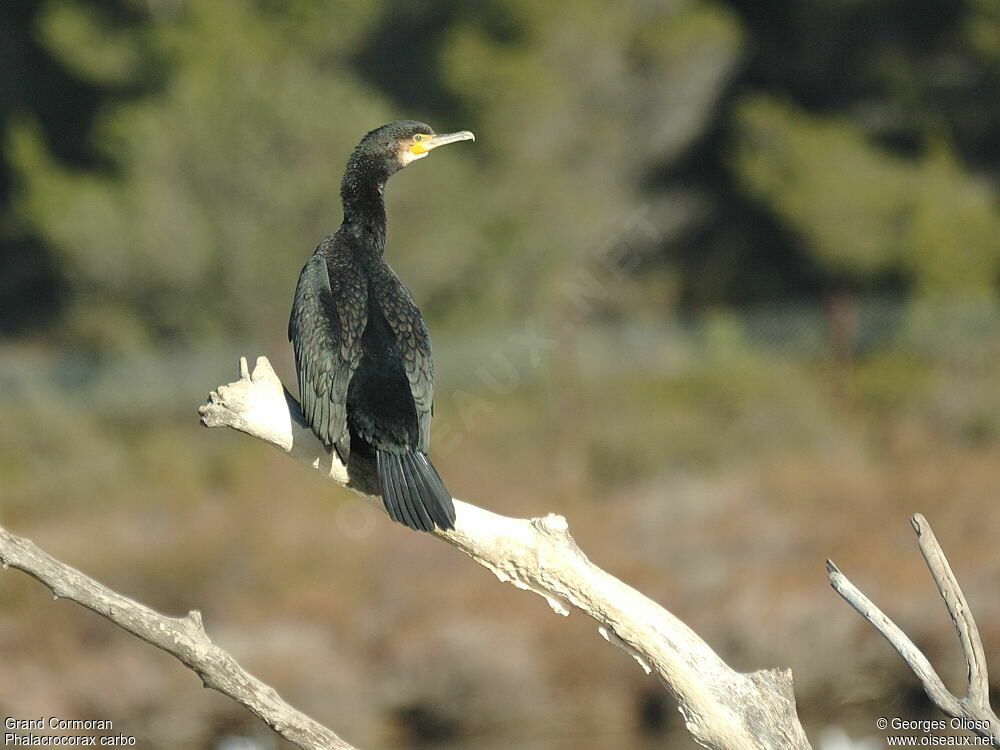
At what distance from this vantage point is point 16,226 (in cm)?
1927

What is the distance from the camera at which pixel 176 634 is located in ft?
9.56

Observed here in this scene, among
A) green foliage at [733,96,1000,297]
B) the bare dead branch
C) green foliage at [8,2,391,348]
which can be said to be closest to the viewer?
the bare dead branch

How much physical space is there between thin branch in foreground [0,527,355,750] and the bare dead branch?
572 mm

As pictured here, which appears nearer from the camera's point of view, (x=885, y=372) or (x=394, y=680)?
(x=394, y=680)

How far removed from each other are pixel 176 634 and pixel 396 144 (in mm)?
2199

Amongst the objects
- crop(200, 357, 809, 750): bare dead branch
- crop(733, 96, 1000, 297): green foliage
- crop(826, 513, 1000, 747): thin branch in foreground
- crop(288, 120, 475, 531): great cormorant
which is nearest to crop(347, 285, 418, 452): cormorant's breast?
crop(288, 120, 475, 531): great cormorant

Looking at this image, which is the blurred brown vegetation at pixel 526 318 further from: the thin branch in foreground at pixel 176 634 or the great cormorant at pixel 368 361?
the thin branch in foreground at pixel 176 634

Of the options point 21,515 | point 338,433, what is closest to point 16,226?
point 21,515

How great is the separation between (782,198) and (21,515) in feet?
33.0

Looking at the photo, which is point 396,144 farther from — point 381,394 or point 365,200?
point 381,394

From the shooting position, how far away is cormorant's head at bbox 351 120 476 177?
4621 mm

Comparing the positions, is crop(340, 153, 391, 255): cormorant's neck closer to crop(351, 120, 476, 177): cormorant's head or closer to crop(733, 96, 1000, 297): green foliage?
crop(351, 120, 476, 177): cormorant's head

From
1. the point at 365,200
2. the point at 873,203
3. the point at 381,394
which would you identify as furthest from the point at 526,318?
the point at 381,394

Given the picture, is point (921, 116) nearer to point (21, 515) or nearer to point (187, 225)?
point (187, 225)
